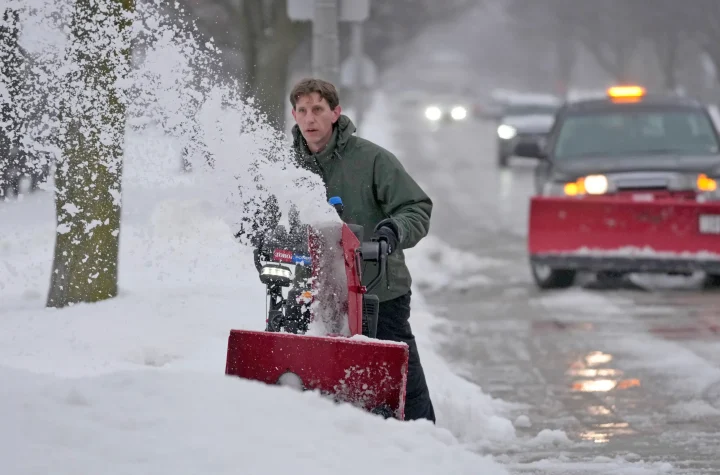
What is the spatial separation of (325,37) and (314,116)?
267 inches

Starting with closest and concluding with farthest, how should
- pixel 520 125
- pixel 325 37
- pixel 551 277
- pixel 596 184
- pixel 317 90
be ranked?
pixel 317 90
pixel 325 37
pixel 596 184
pixel 551 277
pixel 520 125

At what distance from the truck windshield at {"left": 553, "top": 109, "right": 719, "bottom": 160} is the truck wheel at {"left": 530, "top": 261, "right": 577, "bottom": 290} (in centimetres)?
109

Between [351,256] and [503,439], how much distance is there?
2.07 m

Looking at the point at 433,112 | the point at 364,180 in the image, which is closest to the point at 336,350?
the point at 364,180

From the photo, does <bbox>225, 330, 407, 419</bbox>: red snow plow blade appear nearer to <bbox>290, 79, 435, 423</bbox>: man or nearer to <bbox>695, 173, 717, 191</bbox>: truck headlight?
<bbox>290, 79, 435, 423</bbox>: man

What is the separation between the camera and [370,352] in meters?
4.63

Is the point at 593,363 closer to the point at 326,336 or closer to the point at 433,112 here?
the point at 326,336

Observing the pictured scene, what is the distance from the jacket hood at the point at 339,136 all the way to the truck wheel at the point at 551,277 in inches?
288

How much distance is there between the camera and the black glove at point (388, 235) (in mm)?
4789

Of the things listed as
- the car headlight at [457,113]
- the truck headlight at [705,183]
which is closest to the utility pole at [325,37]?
the truck headlight at [705,183]

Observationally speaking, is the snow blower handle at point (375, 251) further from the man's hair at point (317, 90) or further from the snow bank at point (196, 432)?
the man's hair at point (317, 90)

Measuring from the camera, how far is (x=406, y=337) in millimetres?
5438

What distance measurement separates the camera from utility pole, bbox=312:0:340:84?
11664 mm

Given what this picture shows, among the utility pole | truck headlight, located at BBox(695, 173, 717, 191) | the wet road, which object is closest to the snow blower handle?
the wet road
